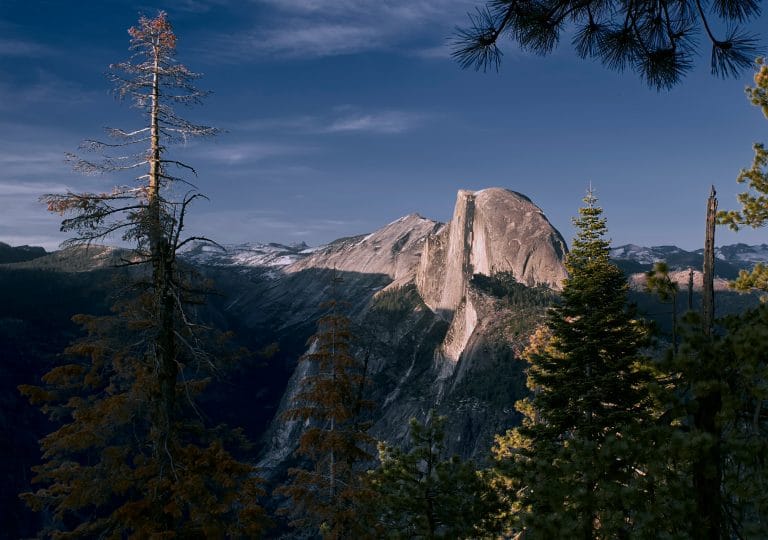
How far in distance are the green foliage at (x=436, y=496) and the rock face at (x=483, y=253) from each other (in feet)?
376

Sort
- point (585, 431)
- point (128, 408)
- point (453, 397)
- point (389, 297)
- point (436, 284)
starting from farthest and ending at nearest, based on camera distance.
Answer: point (389, 297), point (436, 284), point (453, 397), point (585, 431), point (128, 408)

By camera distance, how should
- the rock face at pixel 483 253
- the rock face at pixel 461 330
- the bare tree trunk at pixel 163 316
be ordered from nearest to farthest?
the bare tree trunk at pixel 163 316 < the rock face at pixel 461 330 < the rock face at pixel 483 253

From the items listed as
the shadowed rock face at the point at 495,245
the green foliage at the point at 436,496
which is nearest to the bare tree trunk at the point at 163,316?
the green foliage at the point at 436,496

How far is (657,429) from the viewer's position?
17.1 feet

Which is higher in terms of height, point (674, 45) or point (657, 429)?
point (674, 45)

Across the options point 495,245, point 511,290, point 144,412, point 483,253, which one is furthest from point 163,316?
point 483,253

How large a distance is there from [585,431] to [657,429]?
1307 centimetres

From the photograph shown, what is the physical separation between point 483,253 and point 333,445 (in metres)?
138

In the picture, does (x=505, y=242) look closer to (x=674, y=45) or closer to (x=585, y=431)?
(x=585, y=431)

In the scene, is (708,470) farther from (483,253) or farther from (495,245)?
(483,253)

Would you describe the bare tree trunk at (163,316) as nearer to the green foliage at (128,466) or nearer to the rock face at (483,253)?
the green foliage at (128,466)

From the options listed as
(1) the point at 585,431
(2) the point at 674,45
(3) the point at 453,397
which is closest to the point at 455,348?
(3) the point at 453,397

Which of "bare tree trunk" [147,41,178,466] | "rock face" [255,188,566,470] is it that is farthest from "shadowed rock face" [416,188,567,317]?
"bare tree trunk" [147,41,178,466]

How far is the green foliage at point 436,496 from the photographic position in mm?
11109
